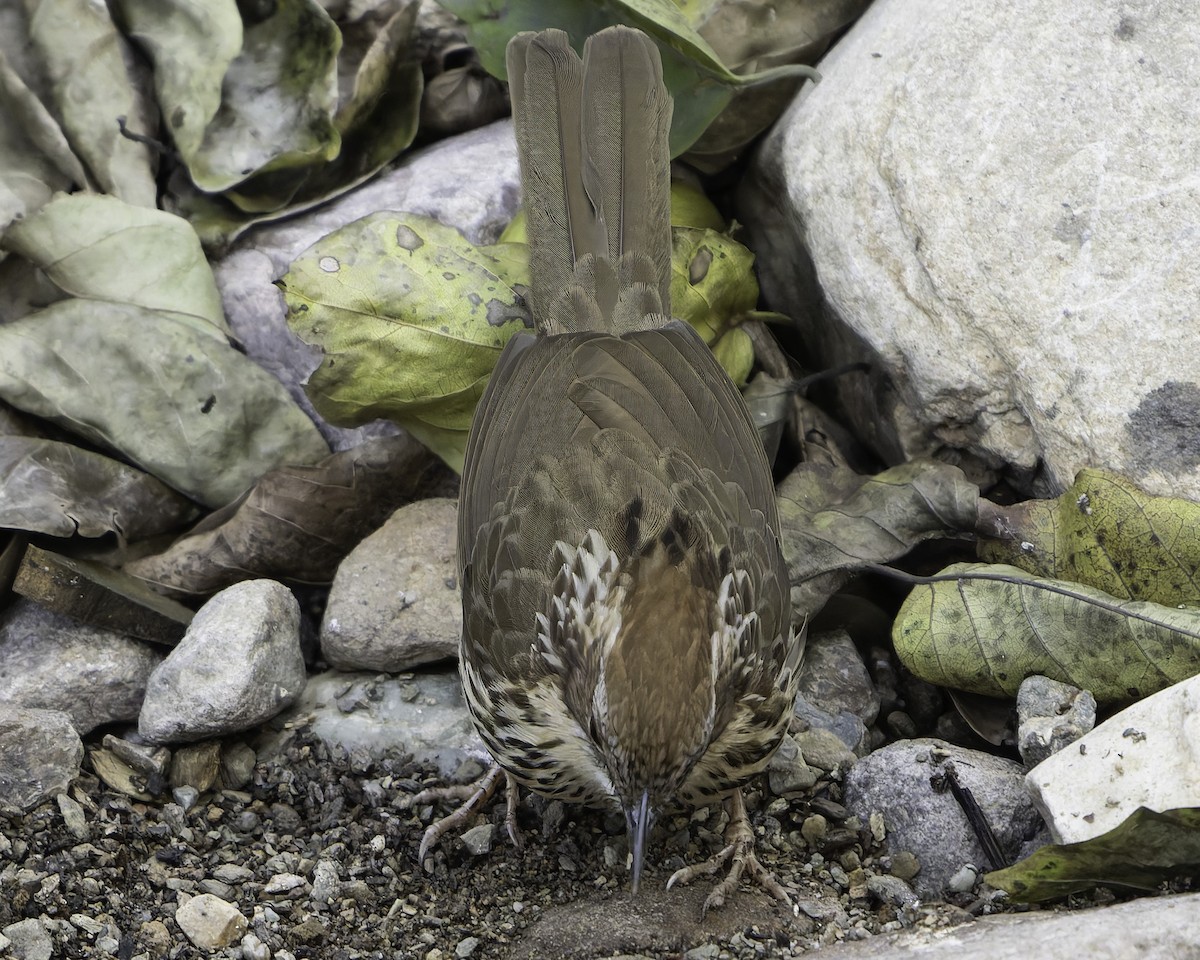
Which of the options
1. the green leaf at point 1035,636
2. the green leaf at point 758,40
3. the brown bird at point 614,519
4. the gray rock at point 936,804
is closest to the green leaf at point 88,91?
the brown bird at point 614,519

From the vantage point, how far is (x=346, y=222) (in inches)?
212

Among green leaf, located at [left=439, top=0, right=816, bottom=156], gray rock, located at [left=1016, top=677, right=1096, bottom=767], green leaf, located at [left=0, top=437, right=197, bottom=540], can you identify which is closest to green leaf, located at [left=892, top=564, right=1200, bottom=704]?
gray rock, located at [left=1016, top=677, right=1096, bottom=767]

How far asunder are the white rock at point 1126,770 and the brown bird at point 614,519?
31.0 inches

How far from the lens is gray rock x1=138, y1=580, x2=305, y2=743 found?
4129 millimetres

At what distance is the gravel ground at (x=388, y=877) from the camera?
11.8 feet

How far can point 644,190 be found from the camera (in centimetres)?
446

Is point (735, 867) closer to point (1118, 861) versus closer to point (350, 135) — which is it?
point (1118, 861)

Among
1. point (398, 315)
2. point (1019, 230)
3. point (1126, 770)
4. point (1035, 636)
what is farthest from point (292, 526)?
point (1126, 770)

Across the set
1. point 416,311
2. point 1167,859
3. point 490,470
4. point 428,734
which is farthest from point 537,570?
point 1167,859

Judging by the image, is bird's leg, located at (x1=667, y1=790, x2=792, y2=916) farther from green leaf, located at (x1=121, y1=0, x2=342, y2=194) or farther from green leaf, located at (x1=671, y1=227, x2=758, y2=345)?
green leaf, located at (x1=121, y1=0, x2=342, y2=194)

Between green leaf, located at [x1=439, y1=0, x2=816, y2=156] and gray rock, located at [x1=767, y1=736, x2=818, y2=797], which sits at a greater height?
green leaf, located at [x1=439, y1=0, x2=816, y2=156]

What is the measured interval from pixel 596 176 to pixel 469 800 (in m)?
1.97

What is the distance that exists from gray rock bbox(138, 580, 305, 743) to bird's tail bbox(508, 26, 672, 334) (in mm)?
1273

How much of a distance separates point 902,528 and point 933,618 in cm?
38
